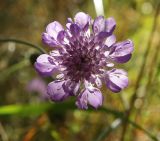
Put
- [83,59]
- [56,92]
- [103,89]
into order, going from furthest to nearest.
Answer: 1. [103,89]
2. [83,59]
3. [56,92]

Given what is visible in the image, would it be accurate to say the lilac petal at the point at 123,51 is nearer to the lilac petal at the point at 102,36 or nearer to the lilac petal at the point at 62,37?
the lilac petal at the point at 102,36

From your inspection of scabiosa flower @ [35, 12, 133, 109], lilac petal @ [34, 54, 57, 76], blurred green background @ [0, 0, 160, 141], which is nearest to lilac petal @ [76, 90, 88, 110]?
scabiosa flower @ [35, 12, 133, 109]

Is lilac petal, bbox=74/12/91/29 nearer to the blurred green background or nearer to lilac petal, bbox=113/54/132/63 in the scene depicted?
lilac petal, bbox=113/54/132/63

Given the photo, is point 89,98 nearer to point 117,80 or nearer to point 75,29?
point 117,80

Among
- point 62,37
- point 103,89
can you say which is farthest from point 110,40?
point 103,89

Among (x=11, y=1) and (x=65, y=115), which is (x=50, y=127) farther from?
(x=11, y=1)

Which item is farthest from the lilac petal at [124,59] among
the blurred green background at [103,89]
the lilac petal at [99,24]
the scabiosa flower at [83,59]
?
the blurred green background at [103,89]
